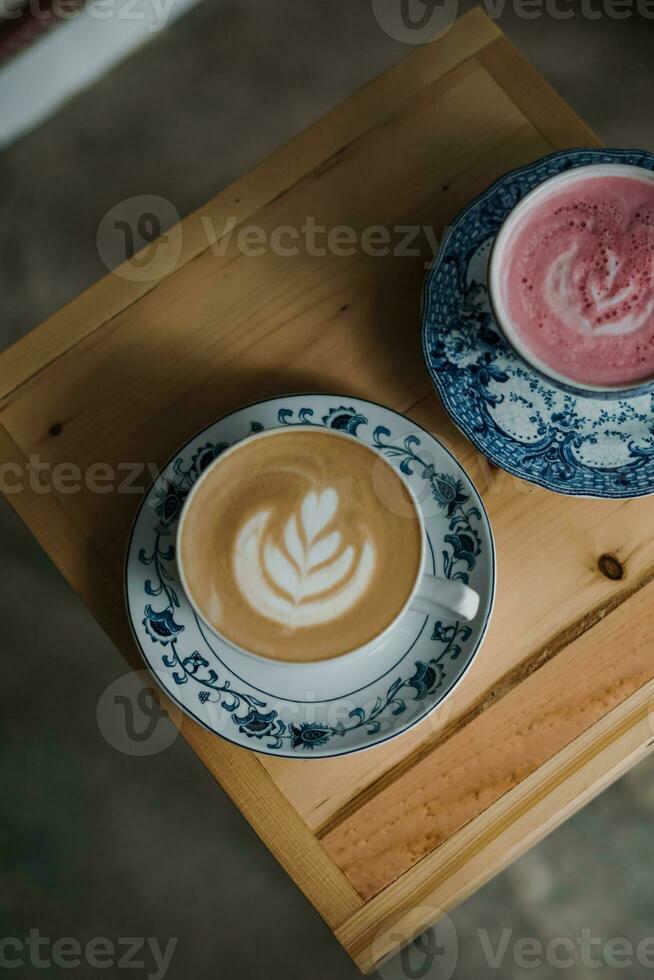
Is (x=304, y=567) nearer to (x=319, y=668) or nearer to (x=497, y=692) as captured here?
(x=319, y=668)

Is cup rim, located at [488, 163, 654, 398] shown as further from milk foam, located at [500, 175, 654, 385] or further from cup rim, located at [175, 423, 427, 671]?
cup rim, located at [175, 423, 427, 671]

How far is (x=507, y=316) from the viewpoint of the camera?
742 millimetres

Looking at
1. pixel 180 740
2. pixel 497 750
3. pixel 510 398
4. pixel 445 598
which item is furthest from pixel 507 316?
pixel 180 740

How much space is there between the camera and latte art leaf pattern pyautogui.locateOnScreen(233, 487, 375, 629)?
713 mm

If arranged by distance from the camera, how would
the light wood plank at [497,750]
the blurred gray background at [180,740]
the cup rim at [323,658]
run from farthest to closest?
the blurred gray background at [180,740] → the light wood plank at [497,750] → the cup rim at [323,658]

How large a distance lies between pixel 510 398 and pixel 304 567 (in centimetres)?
23

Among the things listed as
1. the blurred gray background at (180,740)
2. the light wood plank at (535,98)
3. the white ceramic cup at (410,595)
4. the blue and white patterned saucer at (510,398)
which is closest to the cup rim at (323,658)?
the white ceramic cup at (410,595)

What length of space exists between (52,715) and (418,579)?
0.78 m

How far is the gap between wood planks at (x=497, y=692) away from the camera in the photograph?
0.80 metres

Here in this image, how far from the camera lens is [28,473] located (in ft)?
2.74

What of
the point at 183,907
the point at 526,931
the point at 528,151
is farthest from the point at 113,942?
the point at 528,151

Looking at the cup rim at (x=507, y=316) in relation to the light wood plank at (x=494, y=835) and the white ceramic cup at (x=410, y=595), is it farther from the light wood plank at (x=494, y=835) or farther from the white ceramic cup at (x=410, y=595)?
the light wood plank at (x=494, y=835)

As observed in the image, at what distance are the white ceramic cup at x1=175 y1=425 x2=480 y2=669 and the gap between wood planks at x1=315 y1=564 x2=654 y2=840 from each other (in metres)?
0.12

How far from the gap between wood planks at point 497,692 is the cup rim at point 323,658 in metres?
0.14
